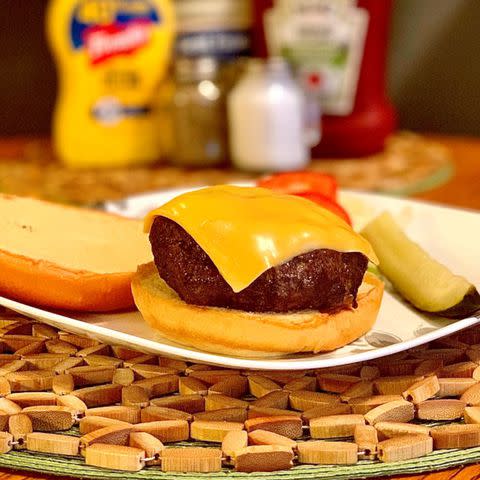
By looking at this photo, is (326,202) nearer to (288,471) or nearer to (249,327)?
(249,327)

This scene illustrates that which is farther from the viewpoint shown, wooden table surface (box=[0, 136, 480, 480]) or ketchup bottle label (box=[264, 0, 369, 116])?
ketchup bottle label (box=[264, 0, 369, 116])

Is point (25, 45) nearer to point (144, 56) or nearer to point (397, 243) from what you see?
point (144, 56)

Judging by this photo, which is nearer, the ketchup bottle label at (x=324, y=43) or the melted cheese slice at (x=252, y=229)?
the melted cheese slice at (x=252, y=229)

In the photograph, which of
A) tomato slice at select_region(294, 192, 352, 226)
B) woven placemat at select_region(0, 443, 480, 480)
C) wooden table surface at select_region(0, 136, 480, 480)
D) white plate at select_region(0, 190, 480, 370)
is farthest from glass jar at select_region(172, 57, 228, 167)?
woven placemat at select_region(0, 443, 480, 480)

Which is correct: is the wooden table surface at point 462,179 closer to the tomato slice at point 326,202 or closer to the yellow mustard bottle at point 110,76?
the tomato slice at point 326,202

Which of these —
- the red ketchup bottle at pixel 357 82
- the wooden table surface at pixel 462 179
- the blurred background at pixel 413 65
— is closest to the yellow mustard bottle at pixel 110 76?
the red ketchup bottle at pixel 357 82

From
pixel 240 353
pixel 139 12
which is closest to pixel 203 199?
pixel 240 353

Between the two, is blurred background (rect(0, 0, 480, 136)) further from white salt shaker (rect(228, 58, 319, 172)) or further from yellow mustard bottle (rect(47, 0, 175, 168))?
white salt shaker (rect(228, 58, 319, 172))
